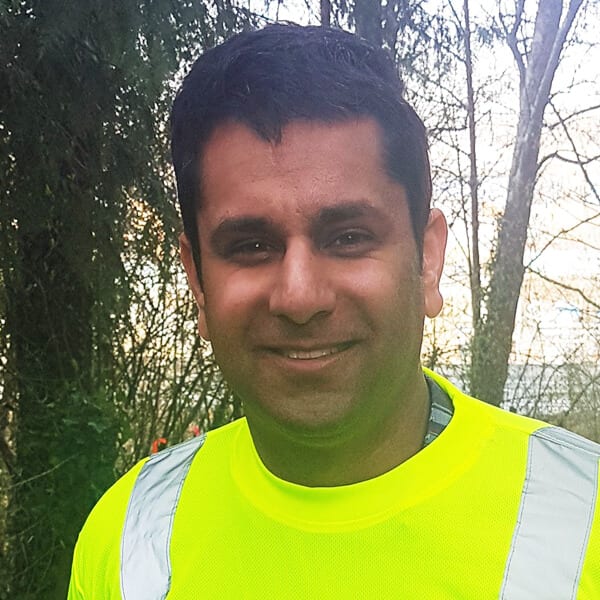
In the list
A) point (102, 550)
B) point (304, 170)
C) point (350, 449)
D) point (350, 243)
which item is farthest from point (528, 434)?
point (102, 550)

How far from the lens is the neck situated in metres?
1.09

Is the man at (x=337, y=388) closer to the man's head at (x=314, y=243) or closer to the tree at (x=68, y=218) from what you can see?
the man's head at (x=314, y=243)

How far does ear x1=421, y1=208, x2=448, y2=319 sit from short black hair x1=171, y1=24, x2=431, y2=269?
0.11ft

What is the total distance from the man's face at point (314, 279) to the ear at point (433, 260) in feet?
0.22

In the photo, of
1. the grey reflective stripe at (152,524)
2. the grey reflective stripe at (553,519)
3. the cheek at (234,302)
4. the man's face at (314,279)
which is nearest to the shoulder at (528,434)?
the grey reflective stripe at (553,519)

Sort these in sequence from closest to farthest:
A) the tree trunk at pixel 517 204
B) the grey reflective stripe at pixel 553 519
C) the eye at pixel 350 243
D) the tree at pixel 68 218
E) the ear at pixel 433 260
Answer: the grey reflective stripe at pixel 553 519
the eye at pixel 350 243
the ear at pixel 433 260
the tree at pixel 68 218
the tree trunk at pixel 517 204

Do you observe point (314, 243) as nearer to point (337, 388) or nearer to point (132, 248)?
point (337, 388)

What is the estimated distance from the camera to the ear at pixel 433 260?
45.9 inches

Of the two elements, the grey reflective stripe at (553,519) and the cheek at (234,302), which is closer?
the grey reflective stripe at (553,519)

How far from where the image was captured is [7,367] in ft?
9.95

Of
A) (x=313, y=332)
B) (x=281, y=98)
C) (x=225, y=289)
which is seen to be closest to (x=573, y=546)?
(x=313, y=332)

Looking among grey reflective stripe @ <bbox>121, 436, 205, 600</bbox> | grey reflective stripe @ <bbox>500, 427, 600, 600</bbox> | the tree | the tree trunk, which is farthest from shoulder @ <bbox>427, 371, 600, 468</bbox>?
the tree trunk

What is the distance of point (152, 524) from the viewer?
48.1 inches

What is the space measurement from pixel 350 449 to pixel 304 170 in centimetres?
39
